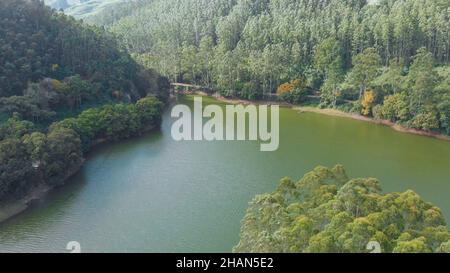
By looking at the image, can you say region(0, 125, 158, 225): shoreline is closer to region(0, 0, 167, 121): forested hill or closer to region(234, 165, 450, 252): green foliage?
region(0, 0, 167, 121): forested hill

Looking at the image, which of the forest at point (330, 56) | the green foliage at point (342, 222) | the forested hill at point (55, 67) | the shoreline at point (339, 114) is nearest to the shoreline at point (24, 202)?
the forested hill at point (55, 67)

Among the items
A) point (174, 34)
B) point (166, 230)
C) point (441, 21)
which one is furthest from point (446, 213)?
point (174, 34)

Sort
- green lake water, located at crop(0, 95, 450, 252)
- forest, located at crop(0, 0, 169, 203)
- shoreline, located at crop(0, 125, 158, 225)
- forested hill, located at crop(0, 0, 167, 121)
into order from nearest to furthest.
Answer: green lake water, located at crop(0, 95, 450, 252)
shoreline, located at crop(0, 125, 158, 225)
forest, located at crop(0, 0, 169, 203)
forested hill, located at crop(0, 0, 167, 121)

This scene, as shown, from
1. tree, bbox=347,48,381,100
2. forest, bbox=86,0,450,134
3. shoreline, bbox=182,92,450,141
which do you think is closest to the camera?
shoreline, bbox=182,92,450,141

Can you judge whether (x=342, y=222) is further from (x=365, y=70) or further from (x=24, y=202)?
(x=365, y=70)

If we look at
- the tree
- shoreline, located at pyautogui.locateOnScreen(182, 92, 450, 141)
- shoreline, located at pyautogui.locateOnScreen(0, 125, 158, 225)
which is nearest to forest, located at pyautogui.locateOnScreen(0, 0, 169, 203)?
shoreline, located at pyautogui.locateOnScreen(0, 125, 158, 225)
